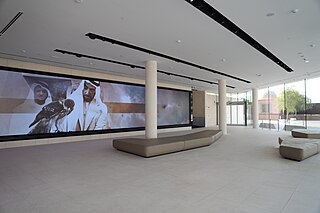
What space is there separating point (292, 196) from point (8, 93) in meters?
11.3

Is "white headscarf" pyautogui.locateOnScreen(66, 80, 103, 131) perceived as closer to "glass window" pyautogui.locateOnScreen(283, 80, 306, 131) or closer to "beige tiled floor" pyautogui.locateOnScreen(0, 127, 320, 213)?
"beige tiled floor" pyautogui.locateOnScreen(0, 127, 320, 213)

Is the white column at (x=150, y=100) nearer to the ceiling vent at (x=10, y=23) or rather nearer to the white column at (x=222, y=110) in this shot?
the ceiling vent at (x=10, y=23)

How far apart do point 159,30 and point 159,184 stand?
14.7 feet

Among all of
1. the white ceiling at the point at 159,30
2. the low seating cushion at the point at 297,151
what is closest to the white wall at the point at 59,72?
the white ceiling at the point at 159,30

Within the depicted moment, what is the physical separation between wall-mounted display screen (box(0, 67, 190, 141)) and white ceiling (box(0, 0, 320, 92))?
1.34 metres

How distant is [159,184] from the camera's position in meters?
4.34

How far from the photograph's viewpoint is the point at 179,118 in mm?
18469

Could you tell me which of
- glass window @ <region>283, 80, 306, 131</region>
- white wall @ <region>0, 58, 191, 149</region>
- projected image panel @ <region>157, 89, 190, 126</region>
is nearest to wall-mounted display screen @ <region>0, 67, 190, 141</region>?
white wall @ <region>0, 58, 191, 149</region>

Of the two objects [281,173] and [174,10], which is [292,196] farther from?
[174,10]

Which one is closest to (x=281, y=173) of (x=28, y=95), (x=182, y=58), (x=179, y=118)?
(x=182, y=58)

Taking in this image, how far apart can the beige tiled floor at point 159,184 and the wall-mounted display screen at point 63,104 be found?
343 cm

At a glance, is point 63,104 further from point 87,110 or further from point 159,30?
point 159,30

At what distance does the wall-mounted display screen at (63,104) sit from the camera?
939cm

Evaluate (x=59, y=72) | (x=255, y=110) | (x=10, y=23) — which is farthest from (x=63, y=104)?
(x=255, y=110)
